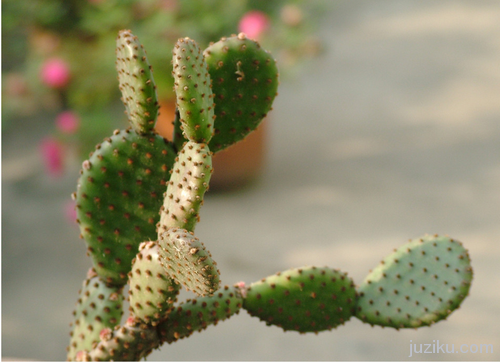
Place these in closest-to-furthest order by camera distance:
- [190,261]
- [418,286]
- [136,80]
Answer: [190,261] → [136,80] → [418,286]

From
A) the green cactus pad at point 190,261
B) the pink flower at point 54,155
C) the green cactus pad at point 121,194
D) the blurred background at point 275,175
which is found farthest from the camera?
the pink flower at point 54,155

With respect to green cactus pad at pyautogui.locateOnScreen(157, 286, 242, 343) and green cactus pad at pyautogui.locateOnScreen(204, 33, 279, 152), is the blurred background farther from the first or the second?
green cactus pad at pyautogui.locateOnScreen(204, 33, 279, 152)

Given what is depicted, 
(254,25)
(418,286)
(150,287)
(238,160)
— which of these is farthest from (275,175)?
(150,287)

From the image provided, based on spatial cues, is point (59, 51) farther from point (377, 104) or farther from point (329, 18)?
point (329, 18)

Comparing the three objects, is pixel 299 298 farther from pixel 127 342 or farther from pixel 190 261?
pixel 190 261

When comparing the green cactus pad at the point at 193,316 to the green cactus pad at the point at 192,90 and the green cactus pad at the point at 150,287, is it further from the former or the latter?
the green cactus pad at the point at 192,90

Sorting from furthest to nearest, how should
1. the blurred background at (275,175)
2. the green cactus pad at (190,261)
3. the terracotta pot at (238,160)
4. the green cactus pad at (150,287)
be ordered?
1. the terracotta pot at (238,160)
2. the blurred background at (275,175)
3. the green cactus pad at (150,287)
4. the green cactus pad at (190,261)

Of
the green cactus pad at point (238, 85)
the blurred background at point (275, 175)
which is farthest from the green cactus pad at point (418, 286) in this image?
the blurred background at point (275, 175)
